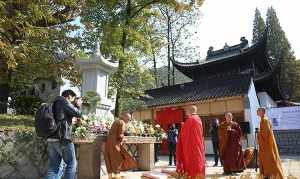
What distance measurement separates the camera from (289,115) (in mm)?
18594

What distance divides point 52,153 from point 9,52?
5.20 meters

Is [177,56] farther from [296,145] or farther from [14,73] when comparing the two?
[14,73]

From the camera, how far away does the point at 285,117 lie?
61.3 ft

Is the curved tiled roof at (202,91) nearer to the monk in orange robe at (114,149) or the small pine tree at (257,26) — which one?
the monk in orange robe at (114,149)

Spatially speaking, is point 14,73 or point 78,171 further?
point 14,73

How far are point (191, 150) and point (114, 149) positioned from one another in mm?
1743

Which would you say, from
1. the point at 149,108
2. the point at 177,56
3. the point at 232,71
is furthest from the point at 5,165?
the point at 177,56

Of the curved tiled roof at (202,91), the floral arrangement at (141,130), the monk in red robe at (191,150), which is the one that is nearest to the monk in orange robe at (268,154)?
the monk in red robe at (191,150)

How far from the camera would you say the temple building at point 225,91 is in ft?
65.3

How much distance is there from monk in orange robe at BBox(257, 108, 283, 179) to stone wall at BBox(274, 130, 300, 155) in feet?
41.6

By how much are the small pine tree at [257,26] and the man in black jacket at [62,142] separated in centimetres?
4186

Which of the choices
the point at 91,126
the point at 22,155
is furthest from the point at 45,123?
the point at 22,155

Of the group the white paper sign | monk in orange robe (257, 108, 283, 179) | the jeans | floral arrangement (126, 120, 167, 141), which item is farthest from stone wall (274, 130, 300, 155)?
the jeans

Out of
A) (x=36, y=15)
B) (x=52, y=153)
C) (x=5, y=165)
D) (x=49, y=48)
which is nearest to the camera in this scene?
(x=52, y=153)
